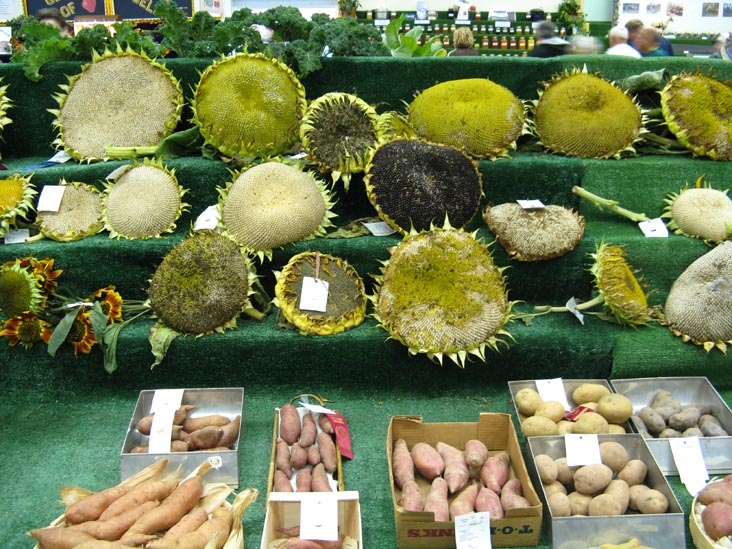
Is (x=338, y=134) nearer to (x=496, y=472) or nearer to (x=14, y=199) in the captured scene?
(x=14, y=199)

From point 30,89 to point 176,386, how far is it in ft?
6.92

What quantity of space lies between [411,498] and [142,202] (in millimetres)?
1991

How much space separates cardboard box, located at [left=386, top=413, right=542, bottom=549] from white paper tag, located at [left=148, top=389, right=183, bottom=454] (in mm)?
851

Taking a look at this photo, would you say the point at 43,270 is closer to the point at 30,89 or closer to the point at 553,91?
the point at 30,89

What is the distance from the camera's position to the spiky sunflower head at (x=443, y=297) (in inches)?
115

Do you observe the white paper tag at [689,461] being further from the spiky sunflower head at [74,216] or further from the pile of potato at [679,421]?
the spiky sunflower head at [74,216]

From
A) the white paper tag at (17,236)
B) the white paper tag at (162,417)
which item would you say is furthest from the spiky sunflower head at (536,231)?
the white paper tag at (17,236)

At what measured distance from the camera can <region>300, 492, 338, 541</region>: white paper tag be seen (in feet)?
6.96

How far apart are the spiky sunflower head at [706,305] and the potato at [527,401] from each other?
33.4 inches

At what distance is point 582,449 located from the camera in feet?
8.02

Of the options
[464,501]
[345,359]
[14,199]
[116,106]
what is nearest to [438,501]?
[464,501]

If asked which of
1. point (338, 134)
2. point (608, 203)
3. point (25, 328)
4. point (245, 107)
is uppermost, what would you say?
point (245, 107)

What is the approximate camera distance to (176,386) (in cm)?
312

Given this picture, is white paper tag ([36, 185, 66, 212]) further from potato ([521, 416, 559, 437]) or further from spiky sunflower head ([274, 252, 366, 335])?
potato ([521, 416, 559, 437])
